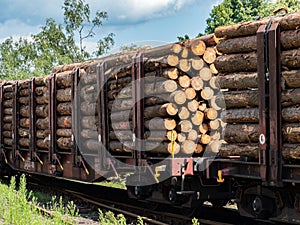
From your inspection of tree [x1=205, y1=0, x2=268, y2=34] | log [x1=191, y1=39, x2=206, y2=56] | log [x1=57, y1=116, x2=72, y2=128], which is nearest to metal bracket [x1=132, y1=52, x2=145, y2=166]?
log [x1=191, y1=39, x2=206, y2=56]

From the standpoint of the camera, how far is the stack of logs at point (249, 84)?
23.6ft

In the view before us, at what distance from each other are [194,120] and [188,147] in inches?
18.2

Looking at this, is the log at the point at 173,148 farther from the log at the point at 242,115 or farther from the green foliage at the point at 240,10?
the green foliage at the point at 240,10

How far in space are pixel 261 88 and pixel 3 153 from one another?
11.9 m

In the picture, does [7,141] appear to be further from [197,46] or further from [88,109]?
[197,46]

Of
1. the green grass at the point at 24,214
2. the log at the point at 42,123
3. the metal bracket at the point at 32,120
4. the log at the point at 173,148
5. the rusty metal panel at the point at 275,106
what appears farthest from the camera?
the metal bracket at the point at 32,120

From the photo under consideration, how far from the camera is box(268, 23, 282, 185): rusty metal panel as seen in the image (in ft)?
23.9

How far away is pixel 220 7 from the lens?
4747 centimetres

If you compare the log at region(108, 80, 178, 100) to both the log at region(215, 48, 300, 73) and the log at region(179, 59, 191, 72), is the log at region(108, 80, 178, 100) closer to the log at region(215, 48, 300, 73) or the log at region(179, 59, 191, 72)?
the log at region(179, 59, 191, 72)

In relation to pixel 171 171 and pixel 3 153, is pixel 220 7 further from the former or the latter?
pixel 171 171

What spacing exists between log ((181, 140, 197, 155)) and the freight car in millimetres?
17

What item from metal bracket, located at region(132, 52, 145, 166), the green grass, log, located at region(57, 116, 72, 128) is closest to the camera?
the green grass

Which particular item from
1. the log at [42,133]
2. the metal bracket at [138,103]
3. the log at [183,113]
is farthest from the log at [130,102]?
the log at [42,133]

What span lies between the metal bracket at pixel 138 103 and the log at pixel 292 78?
3.38 metres
